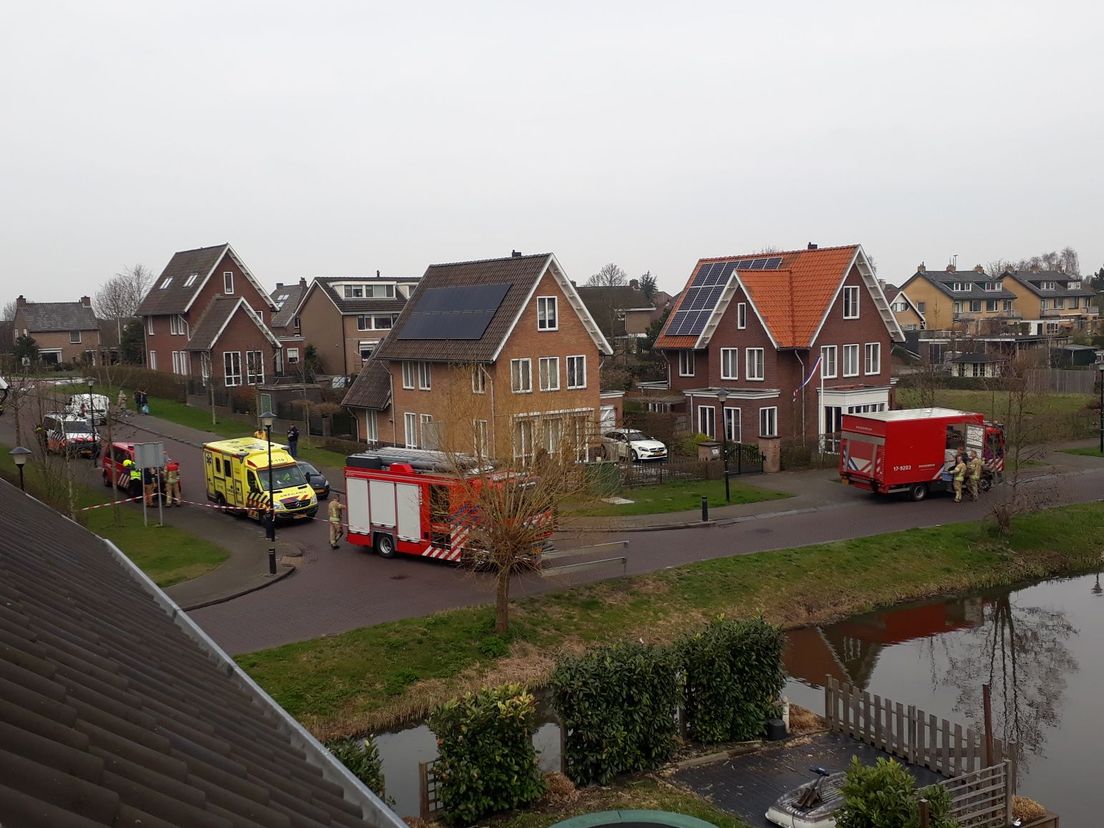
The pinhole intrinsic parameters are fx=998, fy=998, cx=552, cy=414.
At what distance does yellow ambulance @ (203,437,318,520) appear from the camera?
32.4 m

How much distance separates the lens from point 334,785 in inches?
225

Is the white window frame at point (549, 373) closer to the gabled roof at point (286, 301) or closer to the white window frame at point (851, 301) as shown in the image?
the white window frame at point (851, 301)

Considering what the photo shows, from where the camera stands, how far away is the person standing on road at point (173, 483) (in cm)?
3478

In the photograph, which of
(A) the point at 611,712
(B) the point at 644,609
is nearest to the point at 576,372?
(B) the point at 644,609

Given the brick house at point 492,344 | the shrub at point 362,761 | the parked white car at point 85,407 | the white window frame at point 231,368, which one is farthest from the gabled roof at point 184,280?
the shrub at point 362,761

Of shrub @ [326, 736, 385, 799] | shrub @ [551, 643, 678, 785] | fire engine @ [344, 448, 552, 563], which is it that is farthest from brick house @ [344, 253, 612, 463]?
shrub @ [326, 736, 385, 799]

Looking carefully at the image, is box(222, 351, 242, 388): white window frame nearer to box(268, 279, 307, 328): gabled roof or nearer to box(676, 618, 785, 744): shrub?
box(268, 279, 307, 328): gabled roof

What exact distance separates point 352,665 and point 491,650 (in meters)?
2.95

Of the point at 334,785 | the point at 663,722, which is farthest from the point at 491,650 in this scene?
the point at 334,785

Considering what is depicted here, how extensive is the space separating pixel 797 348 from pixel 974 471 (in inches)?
451

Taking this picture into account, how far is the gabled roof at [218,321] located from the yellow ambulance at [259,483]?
92.8ft

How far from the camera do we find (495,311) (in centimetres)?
4062

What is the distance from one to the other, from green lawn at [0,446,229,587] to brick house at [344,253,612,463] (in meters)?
10.6

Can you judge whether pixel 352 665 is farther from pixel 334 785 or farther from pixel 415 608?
pixel 334 785
